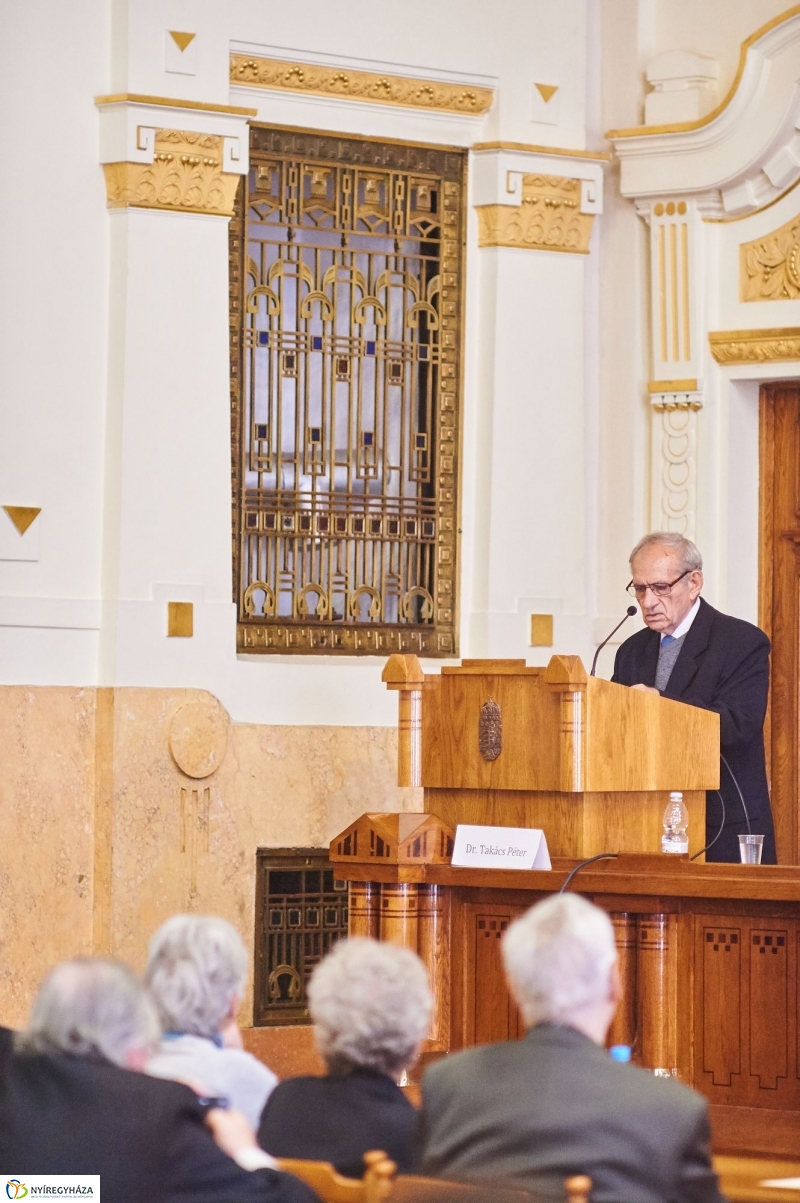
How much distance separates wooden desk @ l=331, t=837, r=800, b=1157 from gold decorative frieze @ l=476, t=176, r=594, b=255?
10.7 ft

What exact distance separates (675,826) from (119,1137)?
267 centimetres

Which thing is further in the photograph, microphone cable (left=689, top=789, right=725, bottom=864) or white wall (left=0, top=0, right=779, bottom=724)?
white wall (left=0, top=0, right=779, bottom=724)

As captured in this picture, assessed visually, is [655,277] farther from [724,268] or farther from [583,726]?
[583,726]

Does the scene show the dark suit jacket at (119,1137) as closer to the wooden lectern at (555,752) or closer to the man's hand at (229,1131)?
the man's hand at (229,1131)

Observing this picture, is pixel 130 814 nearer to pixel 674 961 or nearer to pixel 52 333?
pixel 52 333

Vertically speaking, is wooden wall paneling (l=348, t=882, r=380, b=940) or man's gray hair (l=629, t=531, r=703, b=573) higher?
man's gray hair (l=629, t=531, r=703, b=573)

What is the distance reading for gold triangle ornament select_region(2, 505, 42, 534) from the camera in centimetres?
679

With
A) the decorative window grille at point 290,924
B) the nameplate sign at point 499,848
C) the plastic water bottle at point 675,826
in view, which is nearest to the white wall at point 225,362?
the decorative window grille at point 290,924

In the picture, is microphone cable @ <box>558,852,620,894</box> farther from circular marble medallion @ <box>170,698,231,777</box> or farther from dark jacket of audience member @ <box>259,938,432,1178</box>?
circular marble medallion @ <box>170,698,231,777</box>

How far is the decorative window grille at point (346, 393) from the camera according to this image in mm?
7441

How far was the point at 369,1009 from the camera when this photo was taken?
2.86m

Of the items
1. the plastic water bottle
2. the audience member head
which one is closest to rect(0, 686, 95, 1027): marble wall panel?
the plastic water bottle

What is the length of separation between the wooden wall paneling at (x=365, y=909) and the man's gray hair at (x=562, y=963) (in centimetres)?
256

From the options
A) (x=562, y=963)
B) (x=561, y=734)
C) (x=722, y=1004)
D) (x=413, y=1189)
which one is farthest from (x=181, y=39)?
(x=413, y=1189)
